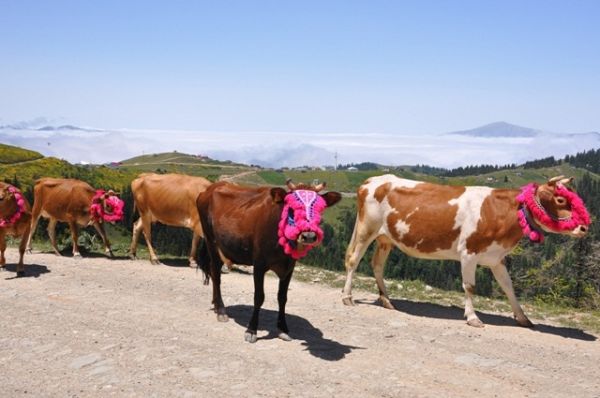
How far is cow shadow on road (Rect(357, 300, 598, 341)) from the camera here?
11094 millimetres

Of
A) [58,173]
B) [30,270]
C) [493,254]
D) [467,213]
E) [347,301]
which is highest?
[467,213]

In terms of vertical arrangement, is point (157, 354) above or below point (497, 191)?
below

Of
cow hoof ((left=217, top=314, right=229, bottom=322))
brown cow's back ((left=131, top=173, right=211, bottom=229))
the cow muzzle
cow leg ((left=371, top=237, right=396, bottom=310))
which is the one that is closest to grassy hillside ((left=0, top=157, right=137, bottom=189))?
brown cow's back ((left=131, top=173, right=211, bottom=229))

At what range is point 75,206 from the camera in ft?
60.7

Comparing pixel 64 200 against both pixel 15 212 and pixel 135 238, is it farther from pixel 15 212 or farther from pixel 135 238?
pixel 15 212

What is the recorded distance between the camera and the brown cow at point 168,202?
17359 mm

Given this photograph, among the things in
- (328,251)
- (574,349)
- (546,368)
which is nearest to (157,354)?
(546,368)

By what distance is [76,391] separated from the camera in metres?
7.55

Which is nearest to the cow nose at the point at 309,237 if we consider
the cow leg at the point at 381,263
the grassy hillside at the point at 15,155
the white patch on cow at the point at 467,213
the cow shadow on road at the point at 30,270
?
the white patch on cow at the point at 467,213

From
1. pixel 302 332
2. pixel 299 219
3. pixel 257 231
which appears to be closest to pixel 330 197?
pixel 299 219

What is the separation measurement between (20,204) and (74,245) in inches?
148

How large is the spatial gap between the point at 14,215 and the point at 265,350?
30.0 feet

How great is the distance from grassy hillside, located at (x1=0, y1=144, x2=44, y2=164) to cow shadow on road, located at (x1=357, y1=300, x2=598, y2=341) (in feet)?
393

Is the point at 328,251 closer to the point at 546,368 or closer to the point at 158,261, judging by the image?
the point at 158,261
